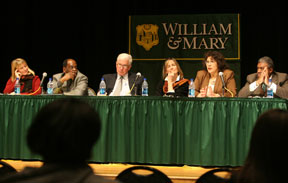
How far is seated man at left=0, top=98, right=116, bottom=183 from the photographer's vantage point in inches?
38.7

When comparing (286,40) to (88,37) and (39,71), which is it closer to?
(88,37)

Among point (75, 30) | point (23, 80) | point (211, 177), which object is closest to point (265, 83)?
point (211, 177)

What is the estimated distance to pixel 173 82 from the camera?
484cm

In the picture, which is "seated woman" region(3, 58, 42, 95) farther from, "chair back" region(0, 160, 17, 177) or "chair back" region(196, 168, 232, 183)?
"chair back" region(196, 168, 232, 183)

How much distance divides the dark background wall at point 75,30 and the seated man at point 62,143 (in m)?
6.34

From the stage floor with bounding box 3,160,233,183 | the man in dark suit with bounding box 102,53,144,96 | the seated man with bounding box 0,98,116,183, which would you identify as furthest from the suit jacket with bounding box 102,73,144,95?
the seated man with bounding box 0,98,116,183

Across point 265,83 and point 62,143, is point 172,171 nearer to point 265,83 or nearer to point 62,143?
point 265,83

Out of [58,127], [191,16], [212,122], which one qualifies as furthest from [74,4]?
[58,127]

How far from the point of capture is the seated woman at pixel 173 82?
471cm

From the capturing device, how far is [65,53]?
7625 millimetres

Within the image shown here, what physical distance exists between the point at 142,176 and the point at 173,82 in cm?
307

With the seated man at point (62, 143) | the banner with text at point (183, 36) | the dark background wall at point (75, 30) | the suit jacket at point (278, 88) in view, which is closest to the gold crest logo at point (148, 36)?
the banner with text at point (183, 36)

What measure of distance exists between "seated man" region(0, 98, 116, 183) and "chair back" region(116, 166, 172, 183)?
80 cm

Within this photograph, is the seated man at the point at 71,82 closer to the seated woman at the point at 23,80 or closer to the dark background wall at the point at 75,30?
the seated woman at the point at 23,80
